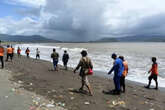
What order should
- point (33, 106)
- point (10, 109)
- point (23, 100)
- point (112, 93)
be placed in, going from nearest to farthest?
1. point (10, 109)
2. point (33, 106)
3. point (23, 100)
4. point (112, 93)

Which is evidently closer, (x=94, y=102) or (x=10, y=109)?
(x=10, y=109)

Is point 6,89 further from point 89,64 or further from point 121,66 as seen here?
point 121,66

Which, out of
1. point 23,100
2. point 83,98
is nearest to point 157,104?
point 83,98

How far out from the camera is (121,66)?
279 inches

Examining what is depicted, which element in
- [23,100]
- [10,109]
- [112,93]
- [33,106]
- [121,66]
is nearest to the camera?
[10,109]

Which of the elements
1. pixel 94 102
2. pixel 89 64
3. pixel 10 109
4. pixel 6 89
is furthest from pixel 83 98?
pixel 6 89

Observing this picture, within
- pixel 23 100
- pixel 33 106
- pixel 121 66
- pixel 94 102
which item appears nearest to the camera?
pixel 33 106

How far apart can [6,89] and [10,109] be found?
2352 millimetres

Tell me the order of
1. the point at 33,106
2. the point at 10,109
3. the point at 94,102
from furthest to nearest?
1. the point at 94,102
2. the point at 33,106
3. the point at 10,109

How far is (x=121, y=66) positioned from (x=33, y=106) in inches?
152

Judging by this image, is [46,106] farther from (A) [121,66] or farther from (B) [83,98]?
(A) [121,66]

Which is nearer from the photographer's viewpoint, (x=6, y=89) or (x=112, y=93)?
(x=6, y=89)

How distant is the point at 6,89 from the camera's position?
7.21 meters

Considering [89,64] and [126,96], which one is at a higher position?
[89,64]
